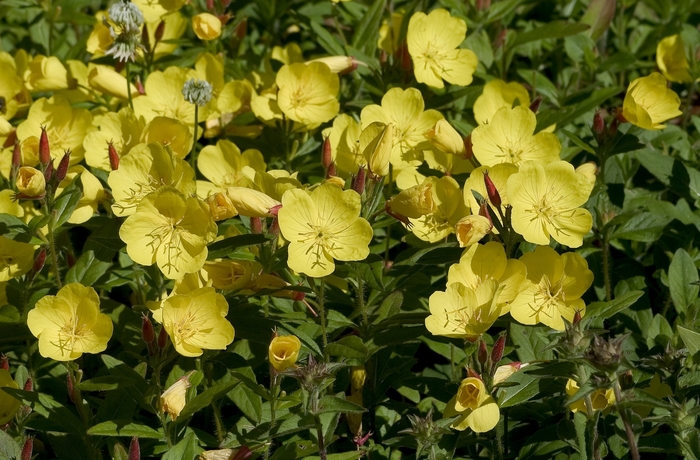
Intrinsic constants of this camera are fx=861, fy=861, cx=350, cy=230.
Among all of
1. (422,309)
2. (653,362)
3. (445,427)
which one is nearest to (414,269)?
(422,309)

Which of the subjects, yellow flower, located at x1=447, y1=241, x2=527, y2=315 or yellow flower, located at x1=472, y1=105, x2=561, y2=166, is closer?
yellow flower, located at x1=447, y1=241, x2=527, y2=315

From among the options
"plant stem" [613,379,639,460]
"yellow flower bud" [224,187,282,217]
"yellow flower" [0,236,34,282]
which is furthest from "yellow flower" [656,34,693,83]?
"yellow flower" [0,236,34,282]

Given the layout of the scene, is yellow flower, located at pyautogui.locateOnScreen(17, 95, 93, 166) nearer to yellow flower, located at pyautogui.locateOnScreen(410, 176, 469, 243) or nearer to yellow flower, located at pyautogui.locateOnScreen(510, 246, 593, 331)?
yellow flower, located at pyautogui.locateOnScreen(410, 176, 469, 243)

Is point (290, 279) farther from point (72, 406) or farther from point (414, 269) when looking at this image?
point (72, 406)

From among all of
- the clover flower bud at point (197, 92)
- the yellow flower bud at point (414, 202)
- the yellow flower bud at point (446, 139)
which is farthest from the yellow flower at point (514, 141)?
the clover flower bud at point (197, 92)

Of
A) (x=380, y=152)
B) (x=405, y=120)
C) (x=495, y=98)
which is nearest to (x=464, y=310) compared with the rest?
(x=380, y=152)

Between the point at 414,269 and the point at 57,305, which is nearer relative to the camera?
the point at 57,305
